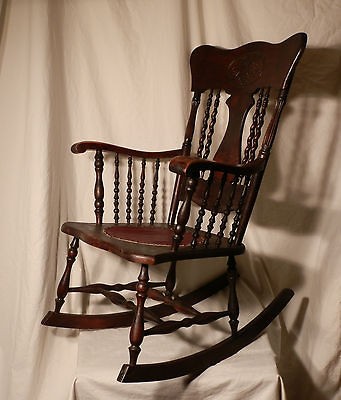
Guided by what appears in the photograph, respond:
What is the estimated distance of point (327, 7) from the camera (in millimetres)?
1930

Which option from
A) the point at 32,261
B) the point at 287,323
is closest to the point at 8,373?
the point at 32,261

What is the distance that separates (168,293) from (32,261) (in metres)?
0.52

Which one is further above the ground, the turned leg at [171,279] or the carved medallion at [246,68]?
the carved medallion at [246,68]

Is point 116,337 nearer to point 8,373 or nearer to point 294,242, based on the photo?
point 8,373

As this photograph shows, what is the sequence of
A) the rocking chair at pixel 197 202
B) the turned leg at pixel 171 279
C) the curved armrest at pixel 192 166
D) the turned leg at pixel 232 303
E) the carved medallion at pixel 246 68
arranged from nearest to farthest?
the curved armrest at pixel 192 166, the rocking chair at pixel 197 202, the turned leg at pixel 232 303, the carved medallion at pixel 246 68, the turned leg at pixel 171 279

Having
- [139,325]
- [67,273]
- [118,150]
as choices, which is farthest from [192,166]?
[67,273]

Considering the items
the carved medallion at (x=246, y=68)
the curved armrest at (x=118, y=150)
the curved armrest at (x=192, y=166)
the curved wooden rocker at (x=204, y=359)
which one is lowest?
the curved wooden rocker at (x=204, y=359)

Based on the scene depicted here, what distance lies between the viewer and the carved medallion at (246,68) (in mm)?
1805

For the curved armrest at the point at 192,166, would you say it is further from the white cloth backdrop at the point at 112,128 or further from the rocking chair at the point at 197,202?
the white cloth backdrop at the point at 112,128

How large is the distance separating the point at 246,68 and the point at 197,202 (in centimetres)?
53

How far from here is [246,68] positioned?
1.84m

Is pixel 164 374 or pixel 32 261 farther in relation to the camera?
pixel 32 261

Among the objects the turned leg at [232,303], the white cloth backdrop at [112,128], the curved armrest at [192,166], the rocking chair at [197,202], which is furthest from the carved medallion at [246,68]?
the turned leg at [232,303]

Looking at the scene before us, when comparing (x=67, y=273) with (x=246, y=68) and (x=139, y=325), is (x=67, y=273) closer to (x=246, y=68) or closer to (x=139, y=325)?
(x=139, y=325)
